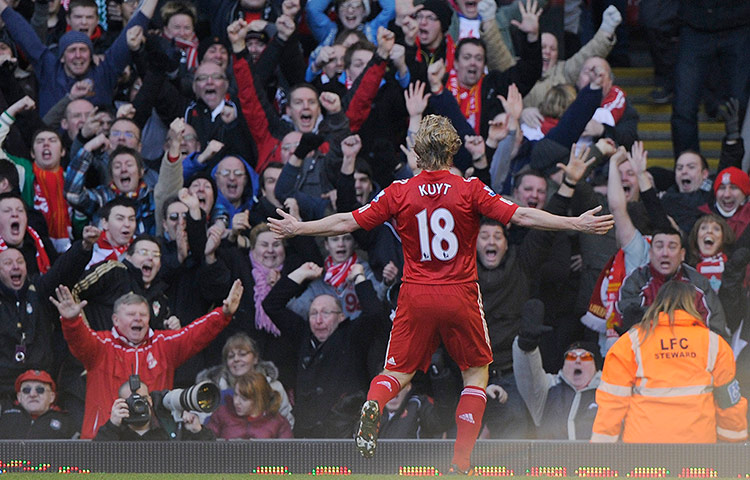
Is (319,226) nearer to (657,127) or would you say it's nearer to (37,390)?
(37,390)

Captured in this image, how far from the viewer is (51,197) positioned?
34.2 ft

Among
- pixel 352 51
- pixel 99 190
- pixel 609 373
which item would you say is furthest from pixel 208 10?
pixel 609 373

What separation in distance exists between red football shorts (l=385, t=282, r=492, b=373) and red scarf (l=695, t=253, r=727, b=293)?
3.04 m

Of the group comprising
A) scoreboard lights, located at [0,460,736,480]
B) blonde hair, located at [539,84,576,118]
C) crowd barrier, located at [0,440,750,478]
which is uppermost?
blonde hair, located at [539,84,576,118]

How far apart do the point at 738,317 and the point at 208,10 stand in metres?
6.33

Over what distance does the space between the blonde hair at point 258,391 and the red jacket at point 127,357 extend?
1.32ft

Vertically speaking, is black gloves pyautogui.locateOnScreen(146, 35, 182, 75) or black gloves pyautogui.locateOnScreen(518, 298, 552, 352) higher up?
black gloves pyautogui.locateOnScreen(146, 35, 182, 75)

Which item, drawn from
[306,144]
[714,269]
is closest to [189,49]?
[306,144]

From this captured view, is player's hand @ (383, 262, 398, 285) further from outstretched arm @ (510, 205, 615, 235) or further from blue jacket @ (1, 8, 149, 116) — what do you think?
blue jacket @ (1, 8, 149, 116)

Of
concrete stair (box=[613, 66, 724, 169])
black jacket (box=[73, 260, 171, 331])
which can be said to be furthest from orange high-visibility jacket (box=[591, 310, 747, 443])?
concrete stair (box=[613, 66, 724, 169])

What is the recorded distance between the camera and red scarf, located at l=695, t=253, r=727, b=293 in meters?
9.57

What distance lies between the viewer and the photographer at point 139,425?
806 cm

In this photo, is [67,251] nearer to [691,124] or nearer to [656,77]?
[691,124]

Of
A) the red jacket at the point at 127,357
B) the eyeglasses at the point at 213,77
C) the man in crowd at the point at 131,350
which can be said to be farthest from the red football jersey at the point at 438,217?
the eyeglasses at the point at 213,77
